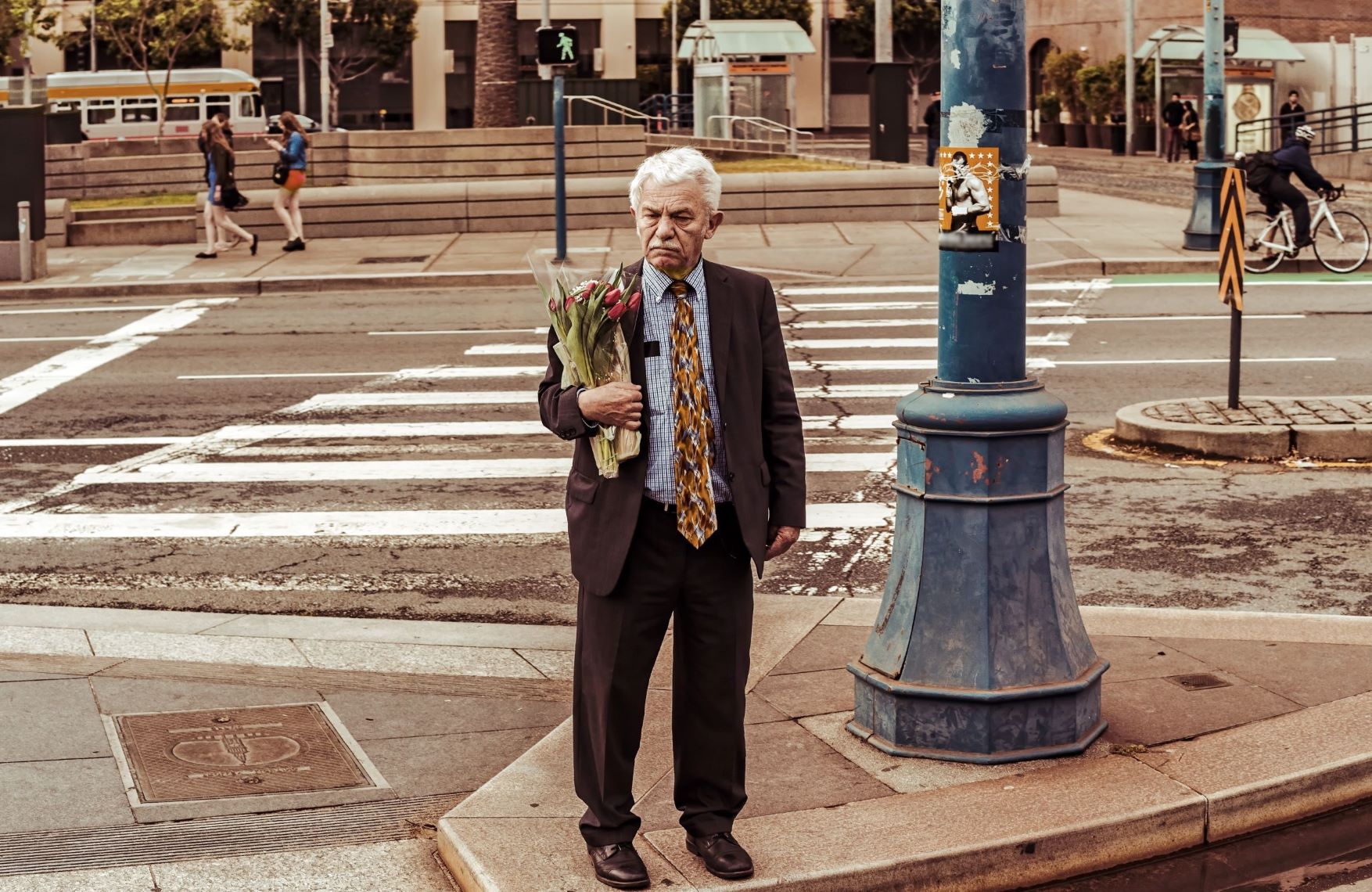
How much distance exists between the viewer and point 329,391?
13461mm

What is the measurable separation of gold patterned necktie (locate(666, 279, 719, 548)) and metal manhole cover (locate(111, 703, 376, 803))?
5.44 feet

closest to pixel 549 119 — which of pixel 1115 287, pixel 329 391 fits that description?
pixel 1115 287

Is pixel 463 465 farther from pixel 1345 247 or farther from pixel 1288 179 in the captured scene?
pixel 1345 247

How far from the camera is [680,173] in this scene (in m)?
4.28

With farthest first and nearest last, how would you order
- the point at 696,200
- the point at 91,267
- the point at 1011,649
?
1. the point at 91,267
2. the point at 1011,649
3. the point at 696,200

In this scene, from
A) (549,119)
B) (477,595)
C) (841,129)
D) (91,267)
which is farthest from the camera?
(841,129)

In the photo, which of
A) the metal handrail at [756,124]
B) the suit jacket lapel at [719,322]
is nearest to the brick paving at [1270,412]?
the suit jacket lapel at [719,322]

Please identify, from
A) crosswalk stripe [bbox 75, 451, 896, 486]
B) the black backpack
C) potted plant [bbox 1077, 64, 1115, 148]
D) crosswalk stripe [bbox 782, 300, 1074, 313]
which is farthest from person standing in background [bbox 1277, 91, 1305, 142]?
crosswalk stripe [bbox 75, 451, 896, 486]

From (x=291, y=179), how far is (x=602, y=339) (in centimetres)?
1965

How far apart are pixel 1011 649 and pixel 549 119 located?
2760 centimetres

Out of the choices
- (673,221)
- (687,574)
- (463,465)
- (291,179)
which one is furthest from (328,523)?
(291,179)

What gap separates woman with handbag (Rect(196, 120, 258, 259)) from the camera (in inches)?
883

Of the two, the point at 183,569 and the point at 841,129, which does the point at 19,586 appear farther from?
the point at 841,129

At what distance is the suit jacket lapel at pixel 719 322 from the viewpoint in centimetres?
443
